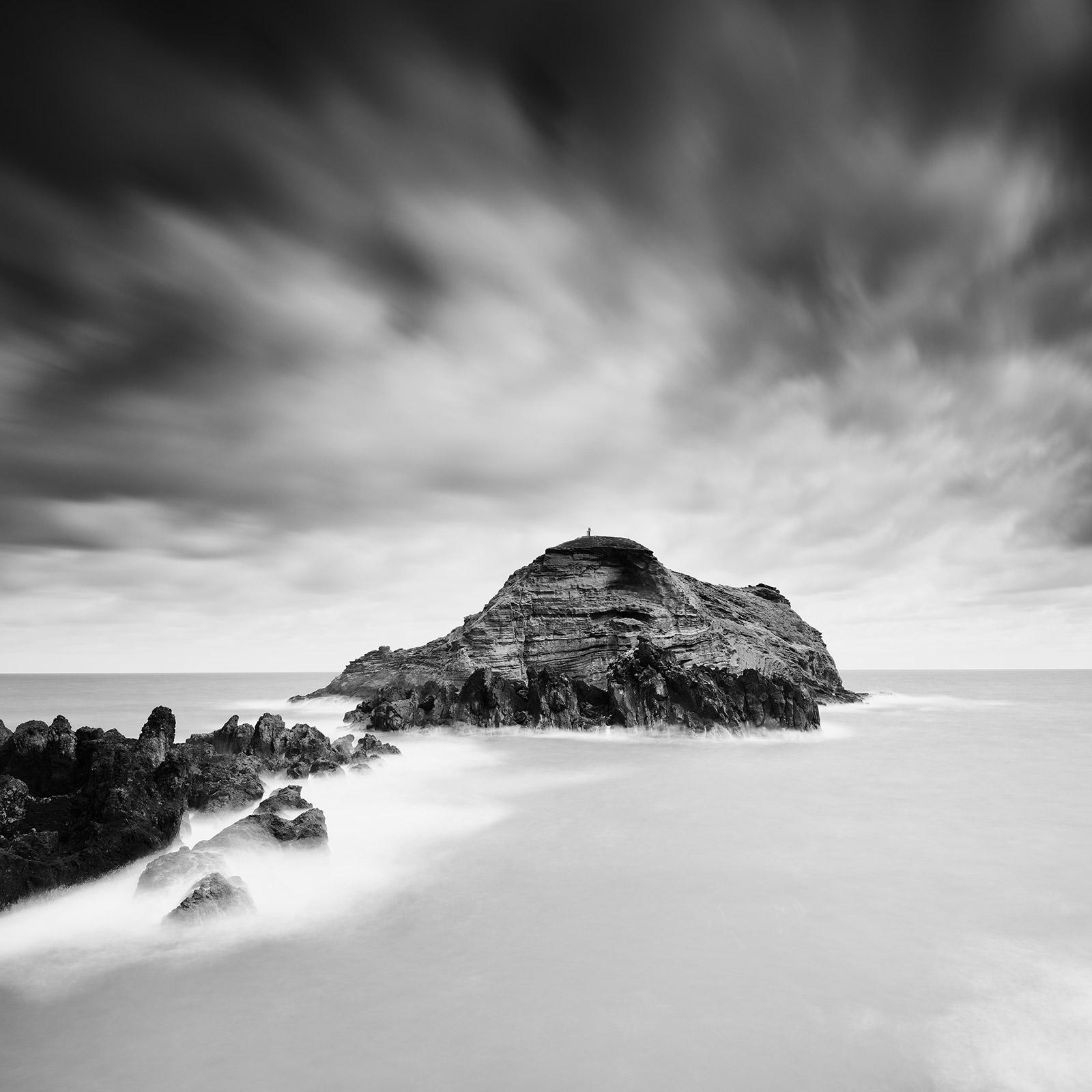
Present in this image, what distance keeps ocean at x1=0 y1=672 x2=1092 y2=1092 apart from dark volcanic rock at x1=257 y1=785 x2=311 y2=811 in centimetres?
95

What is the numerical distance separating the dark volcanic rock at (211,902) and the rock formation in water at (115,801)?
1167mm

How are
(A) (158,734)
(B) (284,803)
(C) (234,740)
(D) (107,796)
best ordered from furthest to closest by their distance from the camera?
1. (C) (234,740)
2. (A) (158,734)
3. (B) (284,803)
4. (D) (107,796)

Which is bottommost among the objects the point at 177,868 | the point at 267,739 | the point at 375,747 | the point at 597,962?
the point at 597,962

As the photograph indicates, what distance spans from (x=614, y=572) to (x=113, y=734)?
33.1m

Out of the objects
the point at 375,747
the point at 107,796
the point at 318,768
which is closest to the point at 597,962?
the point at 107,796

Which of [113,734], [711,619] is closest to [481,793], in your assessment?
[113,734]

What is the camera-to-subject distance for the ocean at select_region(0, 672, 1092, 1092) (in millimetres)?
6605

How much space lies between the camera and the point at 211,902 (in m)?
9.80

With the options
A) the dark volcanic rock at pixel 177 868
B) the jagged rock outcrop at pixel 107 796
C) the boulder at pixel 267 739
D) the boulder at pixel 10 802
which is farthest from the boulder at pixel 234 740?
the dark volcanic rock at pixel 177 868

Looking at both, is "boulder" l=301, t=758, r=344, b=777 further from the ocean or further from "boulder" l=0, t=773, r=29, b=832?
"boulder" l=0, t=773, r=29, b=832

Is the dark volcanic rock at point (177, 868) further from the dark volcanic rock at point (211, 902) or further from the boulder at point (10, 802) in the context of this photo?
the boulder at point (10, 802)

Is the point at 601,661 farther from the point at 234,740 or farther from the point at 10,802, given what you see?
the point at 10,802

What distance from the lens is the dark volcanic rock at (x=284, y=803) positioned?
1619cm

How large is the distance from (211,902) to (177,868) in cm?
162
